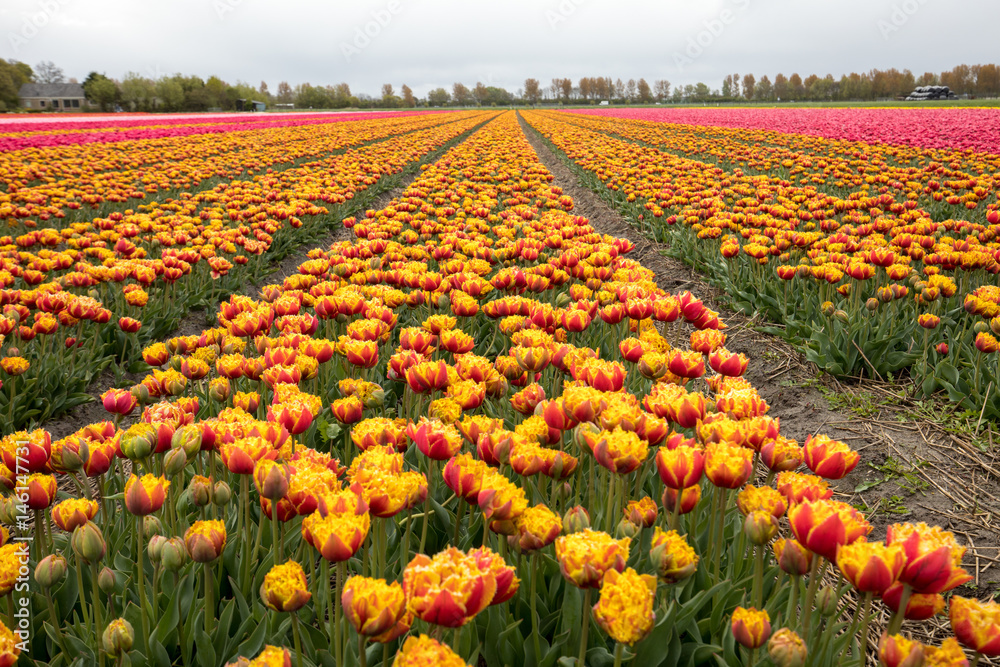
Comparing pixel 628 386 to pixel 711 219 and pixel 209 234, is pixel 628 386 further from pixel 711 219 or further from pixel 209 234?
pixel 209 234

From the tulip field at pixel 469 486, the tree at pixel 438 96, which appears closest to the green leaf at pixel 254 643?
the tulip field at pixel 469 486

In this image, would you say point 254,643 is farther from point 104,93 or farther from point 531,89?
point 531,89

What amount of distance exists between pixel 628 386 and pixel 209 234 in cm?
482

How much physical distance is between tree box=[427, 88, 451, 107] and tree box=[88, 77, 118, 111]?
65082mm

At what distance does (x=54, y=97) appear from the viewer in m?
71.2

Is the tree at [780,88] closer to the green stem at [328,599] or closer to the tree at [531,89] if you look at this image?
the tree at [531,89]

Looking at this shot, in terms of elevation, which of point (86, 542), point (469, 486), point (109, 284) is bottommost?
point (109, 284)

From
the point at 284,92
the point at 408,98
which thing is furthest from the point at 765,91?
the point at 284,92

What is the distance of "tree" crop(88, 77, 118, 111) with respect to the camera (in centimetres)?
6250

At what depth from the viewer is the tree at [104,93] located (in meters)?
62.5

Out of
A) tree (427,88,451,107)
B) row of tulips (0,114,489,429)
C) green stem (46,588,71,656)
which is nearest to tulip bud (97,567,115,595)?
green stem (46,588,71,656)

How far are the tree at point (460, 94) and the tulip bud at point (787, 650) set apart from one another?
129 metres

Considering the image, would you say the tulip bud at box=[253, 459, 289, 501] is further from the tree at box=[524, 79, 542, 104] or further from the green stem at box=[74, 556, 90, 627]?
the tree at box=[524, 79, 542, 104]

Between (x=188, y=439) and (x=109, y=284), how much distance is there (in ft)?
16.9
